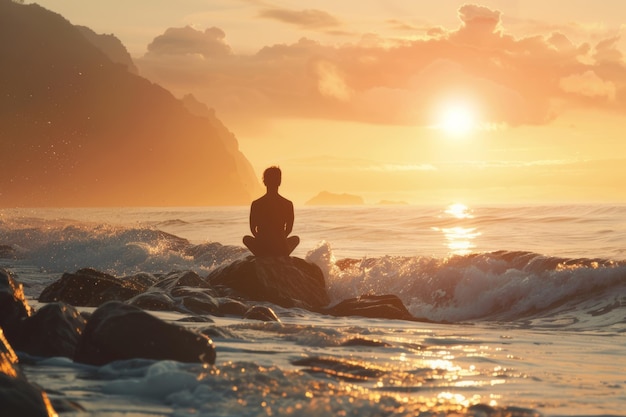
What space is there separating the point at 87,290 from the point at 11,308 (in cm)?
526

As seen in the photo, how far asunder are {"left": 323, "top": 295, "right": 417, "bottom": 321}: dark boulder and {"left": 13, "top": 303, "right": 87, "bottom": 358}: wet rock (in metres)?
6.04

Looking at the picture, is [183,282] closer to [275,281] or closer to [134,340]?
[275,281]

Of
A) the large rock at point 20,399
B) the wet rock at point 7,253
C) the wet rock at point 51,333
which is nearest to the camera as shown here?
the large rock at point 20,399

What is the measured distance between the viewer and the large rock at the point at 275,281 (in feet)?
43.6

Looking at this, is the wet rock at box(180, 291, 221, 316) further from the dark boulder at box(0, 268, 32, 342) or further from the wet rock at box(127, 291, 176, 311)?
the dark boulder at box(0, 268, 32, 342)

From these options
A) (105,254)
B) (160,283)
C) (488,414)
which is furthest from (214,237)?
(488,414)

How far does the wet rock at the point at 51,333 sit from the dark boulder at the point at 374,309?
6.04m

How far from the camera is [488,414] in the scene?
17.7 feet

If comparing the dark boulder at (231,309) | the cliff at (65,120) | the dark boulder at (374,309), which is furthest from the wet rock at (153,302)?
the cliff at (65,120)

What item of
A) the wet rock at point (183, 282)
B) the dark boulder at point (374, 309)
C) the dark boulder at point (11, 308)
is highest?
the dark boulder at point (11, 308)

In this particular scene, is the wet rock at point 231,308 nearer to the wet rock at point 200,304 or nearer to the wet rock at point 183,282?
the wet rock at point 200,304

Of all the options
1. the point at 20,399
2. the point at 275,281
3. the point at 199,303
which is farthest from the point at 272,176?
the point at 20,399

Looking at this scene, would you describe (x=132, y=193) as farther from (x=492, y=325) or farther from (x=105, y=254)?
(x=492, y=325)

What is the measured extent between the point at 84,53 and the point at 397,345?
189 m
